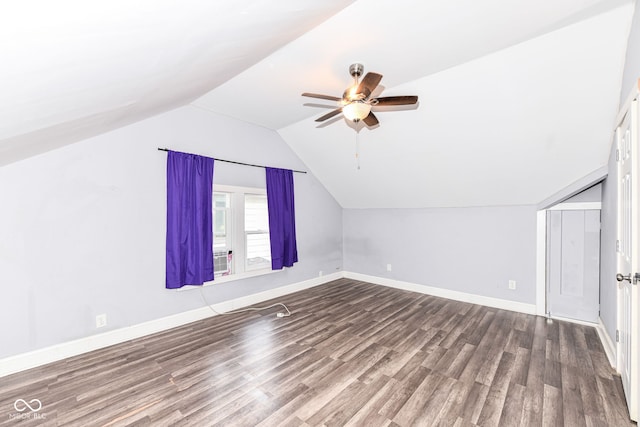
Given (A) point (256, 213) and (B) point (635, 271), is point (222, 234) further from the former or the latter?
(B) point (635, 271)

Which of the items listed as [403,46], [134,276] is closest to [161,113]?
[134,276]

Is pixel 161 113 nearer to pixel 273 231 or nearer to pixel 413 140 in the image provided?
pixel 273 231

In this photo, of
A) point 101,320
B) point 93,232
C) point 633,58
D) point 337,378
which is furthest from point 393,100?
point 101,320

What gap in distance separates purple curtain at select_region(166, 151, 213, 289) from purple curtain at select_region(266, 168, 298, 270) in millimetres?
1096

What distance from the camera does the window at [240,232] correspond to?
13.7 feet

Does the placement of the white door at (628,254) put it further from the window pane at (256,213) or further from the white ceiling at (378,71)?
the window pane at (256,213)

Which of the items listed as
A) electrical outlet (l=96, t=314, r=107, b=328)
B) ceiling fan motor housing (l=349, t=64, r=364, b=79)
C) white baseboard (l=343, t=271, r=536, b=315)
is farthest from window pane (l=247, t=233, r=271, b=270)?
ceiling fan motor housing (l=349, t=64, r=364, b=79)

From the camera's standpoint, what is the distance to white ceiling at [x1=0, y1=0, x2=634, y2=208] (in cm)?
113

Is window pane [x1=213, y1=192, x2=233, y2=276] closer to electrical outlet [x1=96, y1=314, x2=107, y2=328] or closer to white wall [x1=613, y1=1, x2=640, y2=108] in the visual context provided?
electrical outlet [x1=96, y1=314, x2=107, y2=328]

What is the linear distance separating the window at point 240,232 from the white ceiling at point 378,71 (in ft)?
4.20

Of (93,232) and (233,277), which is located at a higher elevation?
(93,232)

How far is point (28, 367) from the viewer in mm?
2621

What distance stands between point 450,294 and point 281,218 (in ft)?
10.7

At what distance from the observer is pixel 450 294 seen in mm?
4746
